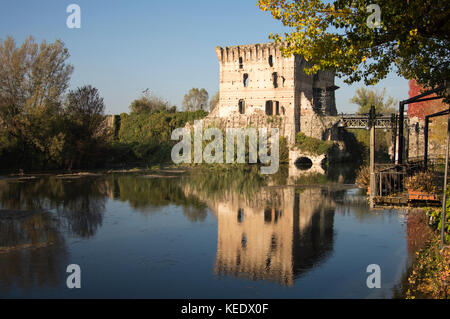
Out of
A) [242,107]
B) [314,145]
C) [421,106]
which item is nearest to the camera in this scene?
[421,106]

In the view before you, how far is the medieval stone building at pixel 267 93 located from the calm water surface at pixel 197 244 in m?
18.3

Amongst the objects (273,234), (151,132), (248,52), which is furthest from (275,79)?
(273,234)

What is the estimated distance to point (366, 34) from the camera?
23.1 ft

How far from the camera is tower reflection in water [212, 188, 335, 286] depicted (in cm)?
855

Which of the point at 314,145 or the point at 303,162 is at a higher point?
the point at 314,145

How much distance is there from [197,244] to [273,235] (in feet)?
6.74

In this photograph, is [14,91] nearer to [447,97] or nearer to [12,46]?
[12,46]

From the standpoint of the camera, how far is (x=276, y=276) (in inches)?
315

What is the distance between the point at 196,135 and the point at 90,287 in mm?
28887

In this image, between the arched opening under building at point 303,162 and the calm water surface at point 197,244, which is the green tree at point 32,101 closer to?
the calm water surface at point 197,244

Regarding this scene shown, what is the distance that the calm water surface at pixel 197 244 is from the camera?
7.55m

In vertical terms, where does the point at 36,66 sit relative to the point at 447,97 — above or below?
above

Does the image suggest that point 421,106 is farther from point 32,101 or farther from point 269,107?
point 32,101
